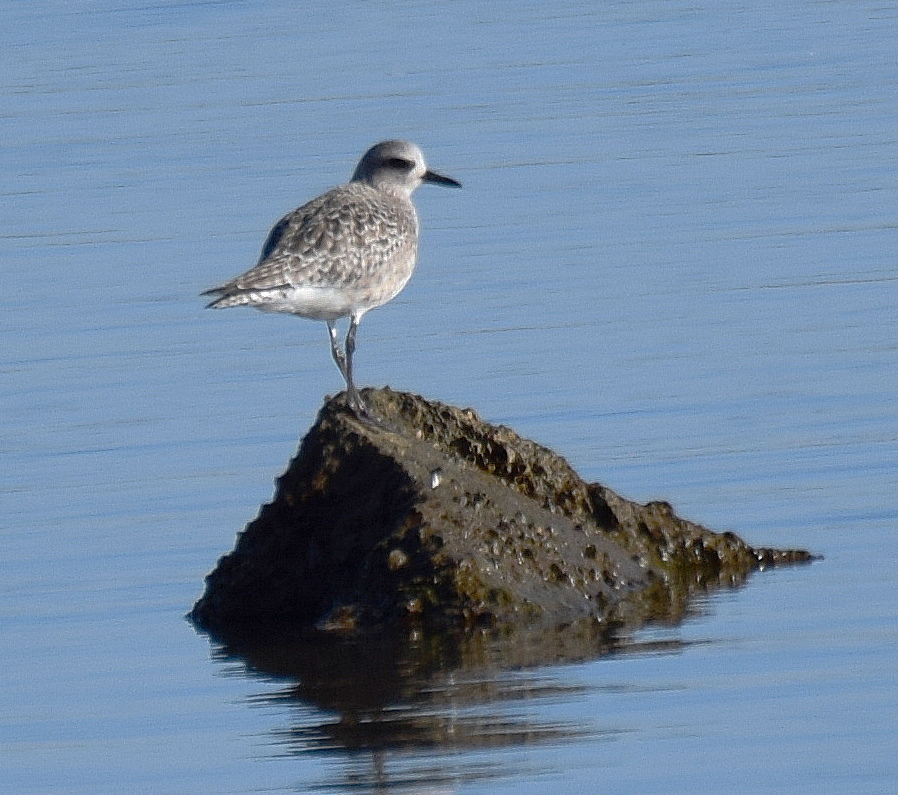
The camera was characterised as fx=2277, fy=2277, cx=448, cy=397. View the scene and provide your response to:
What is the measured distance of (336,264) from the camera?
11734mm

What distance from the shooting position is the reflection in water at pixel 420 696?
28.1ft

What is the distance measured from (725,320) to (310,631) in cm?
670

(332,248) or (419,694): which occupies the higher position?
(332,248)

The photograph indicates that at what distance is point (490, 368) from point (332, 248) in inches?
167

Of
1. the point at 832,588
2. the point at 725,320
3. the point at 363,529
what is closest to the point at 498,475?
the point at 363,529

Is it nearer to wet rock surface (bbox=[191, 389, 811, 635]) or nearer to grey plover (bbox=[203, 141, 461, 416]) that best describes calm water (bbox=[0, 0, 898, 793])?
wet rock surface (bbox=[191, 389, 811, 635])

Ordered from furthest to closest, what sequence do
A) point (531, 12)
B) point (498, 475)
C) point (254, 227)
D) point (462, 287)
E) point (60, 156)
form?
A: point (531, 12)
point (60, 156)
point (254, 227)
point (462, 287)
point (498, 475)

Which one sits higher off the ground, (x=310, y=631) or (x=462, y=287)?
(x=462, y=287)

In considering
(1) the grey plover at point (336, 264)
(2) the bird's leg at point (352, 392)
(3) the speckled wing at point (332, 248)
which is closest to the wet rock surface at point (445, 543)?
(2) the bird's leg at point (352, 392)

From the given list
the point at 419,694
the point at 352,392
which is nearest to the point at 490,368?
the point at 352,392

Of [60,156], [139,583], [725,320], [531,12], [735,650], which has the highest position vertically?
[531,12]

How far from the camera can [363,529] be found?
1069cm

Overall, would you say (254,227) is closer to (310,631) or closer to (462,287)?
(462,287)

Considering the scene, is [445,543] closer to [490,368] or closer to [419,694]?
[419,694]
